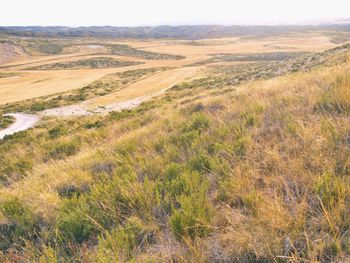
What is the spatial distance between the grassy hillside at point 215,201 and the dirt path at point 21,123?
73.4 ft

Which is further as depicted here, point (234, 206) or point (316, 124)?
point (316, 124)

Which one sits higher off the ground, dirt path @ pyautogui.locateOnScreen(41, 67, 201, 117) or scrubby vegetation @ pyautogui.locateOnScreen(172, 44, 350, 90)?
scrubby vegetation @ pyautogui.locateOnScreen(172, 44, 350, 90)

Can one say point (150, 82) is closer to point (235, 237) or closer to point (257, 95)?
point (257, 95)

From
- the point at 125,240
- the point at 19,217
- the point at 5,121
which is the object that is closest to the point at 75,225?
the point at 125,240

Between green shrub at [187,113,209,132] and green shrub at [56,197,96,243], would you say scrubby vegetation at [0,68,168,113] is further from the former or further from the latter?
green shrub at [56,197,96,243]

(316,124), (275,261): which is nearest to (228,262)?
(275,261)

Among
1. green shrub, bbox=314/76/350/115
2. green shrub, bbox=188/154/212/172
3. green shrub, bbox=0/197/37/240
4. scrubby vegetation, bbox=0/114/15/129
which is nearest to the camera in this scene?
green shrub, bbox=0/197/37/240

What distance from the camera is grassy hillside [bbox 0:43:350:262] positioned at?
3.19 meters

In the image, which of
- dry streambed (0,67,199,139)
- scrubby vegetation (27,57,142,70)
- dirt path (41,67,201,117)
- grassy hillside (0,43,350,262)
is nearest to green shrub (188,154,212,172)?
grassy hillside (0,43,350,262)

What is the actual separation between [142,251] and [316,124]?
3.36 metres

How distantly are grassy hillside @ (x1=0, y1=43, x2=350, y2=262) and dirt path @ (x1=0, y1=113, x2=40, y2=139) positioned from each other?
2236 cm

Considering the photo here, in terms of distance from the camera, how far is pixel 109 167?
21.1 ft

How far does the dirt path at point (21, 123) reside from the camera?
26.8m

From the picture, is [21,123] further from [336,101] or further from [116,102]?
[336,101]
